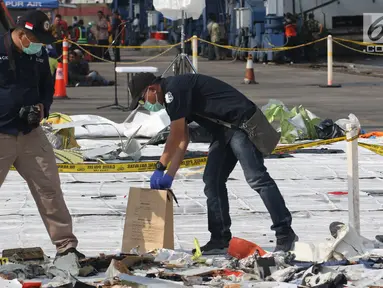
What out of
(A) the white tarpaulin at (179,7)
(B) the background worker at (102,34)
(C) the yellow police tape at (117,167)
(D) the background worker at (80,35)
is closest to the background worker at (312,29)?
(B) the background worker at (102,34)

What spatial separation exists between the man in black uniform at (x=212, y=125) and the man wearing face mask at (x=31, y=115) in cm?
70

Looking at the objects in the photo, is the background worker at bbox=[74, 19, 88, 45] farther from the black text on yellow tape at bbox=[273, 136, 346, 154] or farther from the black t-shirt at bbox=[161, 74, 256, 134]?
the black t-shirt at bbox=[161, 74, 256, 134]

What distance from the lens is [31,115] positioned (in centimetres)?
777

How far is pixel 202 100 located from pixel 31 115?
1287mm

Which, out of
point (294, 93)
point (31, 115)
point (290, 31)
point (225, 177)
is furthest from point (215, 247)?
point (290, 31)

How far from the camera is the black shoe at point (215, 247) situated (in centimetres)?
852

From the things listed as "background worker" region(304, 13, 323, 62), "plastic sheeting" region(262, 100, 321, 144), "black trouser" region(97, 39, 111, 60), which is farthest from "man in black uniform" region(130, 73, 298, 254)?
"black trouser" region(97, 39, 111, 60)

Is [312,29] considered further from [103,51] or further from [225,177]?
[225,177]

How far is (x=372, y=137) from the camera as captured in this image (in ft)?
50.3

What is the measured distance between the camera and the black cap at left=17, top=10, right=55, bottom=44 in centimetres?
781

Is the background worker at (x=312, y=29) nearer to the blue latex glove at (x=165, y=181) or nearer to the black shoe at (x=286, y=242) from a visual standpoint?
the black shoe at (x=286, y=242)

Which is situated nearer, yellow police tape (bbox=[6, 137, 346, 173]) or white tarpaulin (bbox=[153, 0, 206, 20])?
yellow police tape (bbox=[6, 137, 346, 173])

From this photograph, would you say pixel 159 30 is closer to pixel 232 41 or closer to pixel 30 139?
pixel 232 41

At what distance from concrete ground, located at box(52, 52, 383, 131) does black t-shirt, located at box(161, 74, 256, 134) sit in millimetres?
8904
